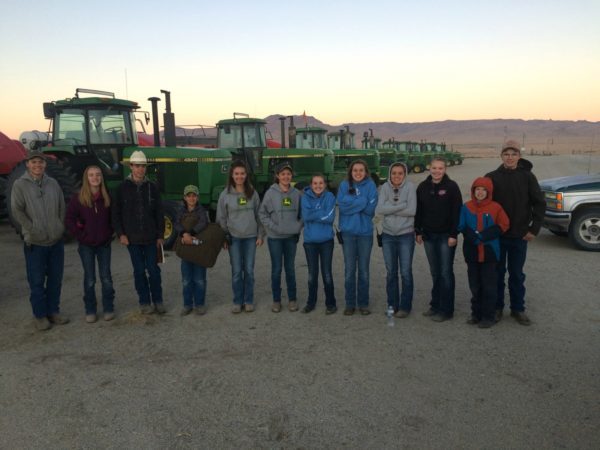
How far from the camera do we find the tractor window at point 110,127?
29.3 ft

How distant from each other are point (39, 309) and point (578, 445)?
185 inches

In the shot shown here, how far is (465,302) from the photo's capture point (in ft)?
17.7

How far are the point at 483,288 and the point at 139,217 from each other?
3.43m

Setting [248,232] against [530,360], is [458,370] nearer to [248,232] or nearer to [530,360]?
[530,360]

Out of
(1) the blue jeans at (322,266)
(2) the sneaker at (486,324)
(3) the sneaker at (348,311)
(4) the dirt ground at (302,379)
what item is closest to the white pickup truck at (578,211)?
(4) the dirt ground at (302,379)

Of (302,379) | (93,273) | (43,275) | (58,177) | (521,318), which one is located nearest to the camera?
(302,379)

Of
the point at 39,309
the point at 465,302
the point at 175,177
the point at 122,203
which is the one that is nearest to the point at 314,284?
the point at 465,302

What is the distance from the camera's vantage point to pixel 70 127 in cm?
895

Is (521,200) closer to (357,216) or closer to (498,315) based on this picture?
(498,315)

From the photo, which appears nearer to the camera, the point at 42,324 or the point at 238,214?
the point at 42,324

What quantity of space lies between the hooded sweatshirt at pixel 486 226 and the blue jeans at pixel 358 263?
98 centimetres

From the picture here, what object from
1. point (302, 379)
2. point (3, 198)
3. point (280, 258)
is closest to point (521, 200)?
point (280, 258)

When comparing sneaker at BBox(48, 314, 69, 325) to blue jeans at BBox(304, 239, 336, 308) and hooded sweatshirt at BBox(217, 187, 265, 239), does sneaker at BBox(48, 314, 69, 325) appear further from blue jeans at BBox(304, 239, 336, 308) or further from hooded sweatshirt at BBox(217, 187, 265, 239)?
blue jeans at BBox(304, 239, 336, 308)

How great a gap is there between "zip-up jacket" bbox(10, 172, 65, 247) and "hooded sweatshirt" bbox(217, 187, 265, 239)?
1.61m
